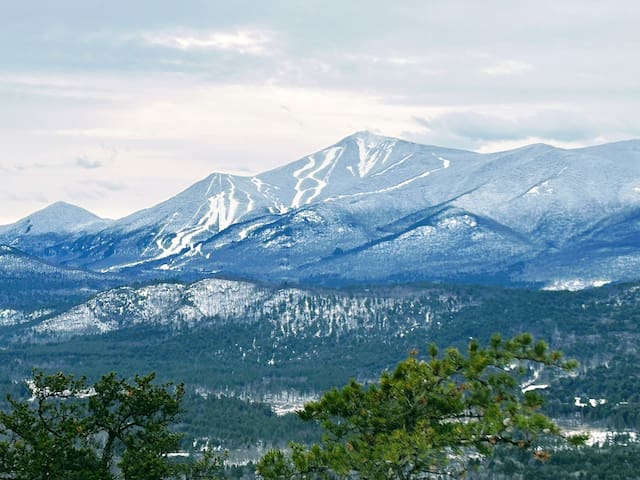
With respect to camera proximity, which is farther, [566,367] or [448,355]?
[448,355]

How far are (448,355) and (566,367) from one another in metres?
5.97

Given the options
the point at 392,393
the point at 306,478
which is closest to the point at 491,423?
the point at 392,393

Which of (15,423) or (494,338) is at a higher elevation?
(494,338)

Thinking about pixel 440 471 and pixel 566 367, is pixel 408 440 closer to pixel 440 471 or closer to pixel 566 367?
pixel 440 471

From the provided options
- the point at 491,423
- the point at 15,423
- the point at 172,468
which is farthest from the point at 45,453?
the point at 491,423

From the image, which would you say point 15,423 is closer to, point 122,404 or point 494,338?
point 122,404

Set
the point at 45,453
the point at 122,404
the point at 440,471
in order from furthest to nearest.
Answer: the point at 122,404, the point at 45,453, the point at 440,471

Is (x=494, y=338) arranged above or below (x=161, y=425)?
above

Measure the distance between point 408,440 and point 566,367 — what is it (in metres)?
7.54

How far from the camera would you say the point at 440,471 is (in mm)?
50281

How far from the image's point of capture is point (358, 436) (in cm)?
5262

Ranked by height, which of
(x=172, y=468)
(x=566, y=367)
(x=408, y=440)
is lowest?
(x=172, y=468)

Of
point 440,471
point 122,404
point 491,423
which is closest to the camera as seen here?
point 491,423

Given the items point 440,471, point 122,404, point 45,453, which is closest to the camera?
point 440,471
